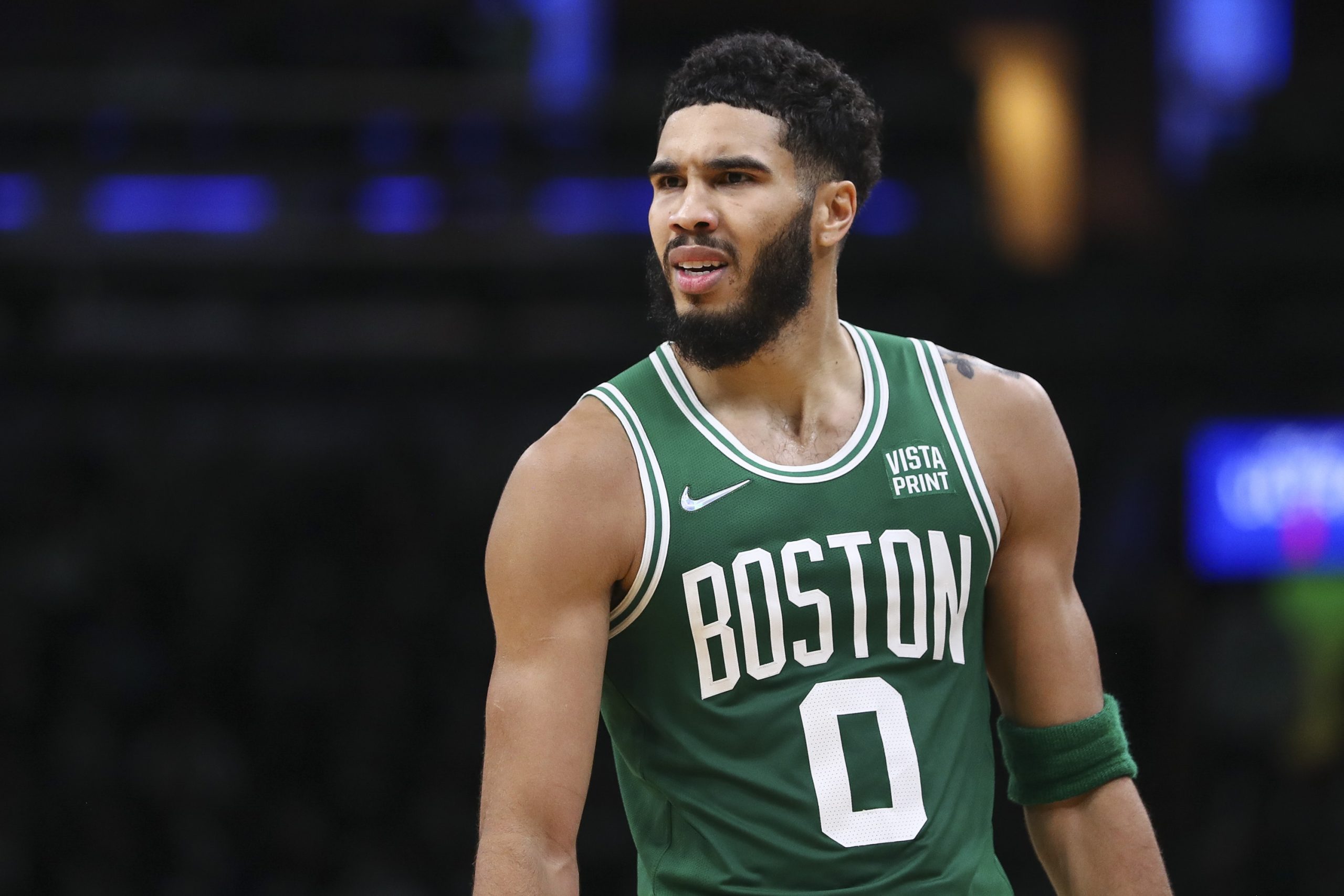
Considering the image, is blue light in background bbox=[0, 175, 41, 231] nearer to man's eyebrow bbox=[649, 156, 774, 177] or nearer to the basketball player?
the basketball player

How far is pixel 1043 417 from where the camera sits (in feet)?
10.1

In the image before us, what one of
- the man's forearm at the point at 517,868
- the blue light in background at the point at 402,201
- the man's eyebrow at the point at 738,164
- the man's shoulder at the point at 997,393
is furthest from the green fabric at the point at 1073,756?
the blue light in background at the point at 402,201

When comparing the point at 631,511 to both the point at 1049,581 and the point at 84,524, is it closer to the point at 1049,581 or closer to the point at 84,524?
the point at 1049,581

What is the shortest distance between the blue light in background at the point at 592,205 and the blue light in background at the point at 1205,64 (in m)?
4.52

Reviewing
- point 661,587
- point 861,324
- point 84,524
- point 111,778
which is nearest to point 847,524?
point 661,587

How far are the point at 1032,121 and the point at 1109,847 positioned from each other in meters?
11.8

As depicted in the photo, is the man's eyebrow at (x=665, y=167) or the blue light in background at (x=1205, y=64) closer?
the man's eyebrow at (x=665, y=167)

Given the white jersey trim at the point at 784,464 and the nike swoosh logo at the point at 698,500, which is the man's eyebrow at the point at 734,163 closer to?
the white jersey trim at the point at 784,464

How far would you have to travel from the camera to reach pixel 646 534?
9.20 feet

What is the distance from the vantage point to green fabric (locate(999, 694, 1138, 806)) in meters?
3.04

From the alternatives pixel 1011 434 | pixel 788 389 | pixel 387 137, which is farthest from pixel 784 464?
pixel 387 137

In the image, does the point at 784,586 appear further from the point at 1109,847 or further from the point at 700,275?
the point at 1109,847

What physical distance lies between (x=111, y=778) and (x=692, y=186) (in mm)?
7324

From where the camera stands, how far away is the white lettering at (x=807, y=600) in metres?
2.83
